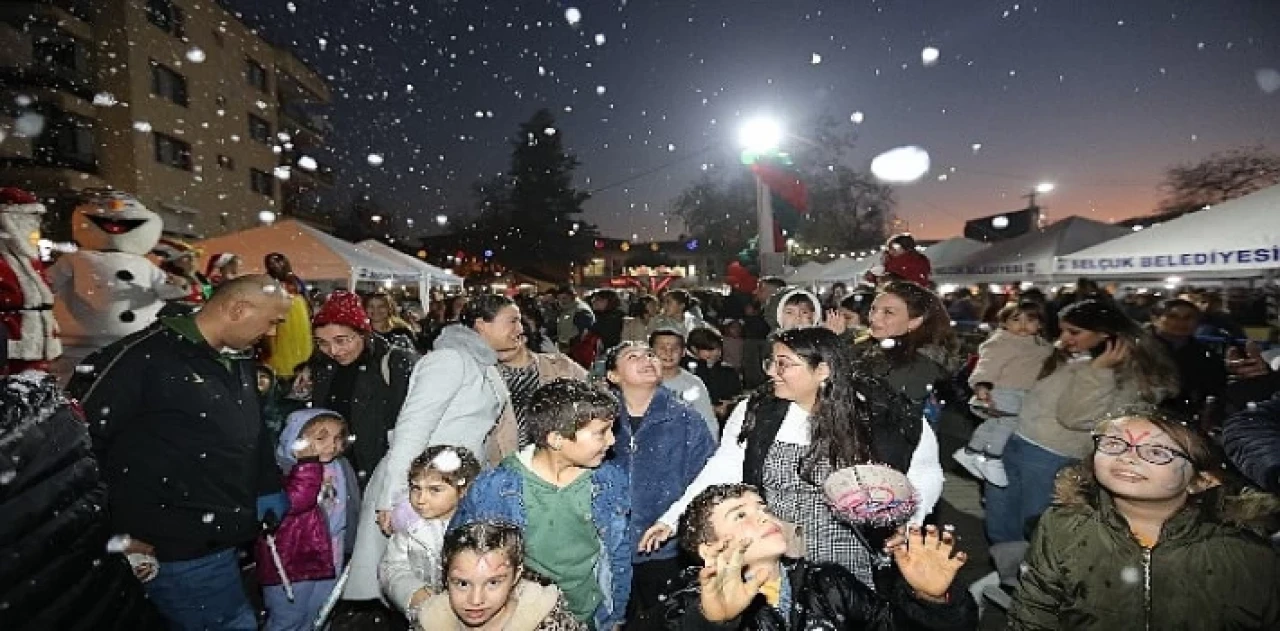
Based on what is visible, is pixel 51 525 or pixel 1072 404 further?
pixel 1072 404

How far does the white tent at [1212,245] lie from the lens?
230 inches

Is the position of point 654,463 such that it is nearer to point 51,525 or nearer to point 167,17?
point 51,525

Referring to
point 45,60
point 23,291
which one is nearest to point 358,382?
point 23,291

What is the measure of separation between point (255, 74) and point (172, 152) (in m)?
8.77

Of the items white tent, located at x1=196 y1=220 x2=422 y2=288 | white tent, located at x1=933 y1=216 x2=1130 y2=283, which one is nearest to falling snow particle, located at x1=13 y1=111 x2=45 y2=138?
white tent, located at x1=196 y1=220 x2=422 y2=288

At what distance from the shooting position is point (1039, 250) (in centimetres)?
1205

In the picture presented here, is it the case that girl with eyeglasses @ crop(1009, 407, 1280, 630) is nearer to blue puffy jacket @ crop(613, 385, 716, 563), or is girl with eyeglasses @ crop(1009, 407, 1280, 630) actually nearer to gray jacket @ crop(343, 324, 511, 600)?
blue puffy jacket @ crop(613, 385, 716, 563)

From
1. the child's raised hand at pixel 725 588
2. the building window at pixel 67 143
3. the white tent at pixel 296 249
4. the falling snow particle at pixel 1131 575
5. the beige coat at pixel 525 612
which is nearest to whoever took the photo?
the child's raised hand at pixel 725 588

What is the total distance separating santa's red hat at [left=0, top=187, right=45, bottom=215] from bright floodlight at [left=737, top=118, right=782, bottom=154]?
17.8 meters

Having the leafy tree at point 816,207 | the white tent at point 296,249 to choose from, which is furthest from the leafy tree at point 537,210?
the white tent at point 296,249

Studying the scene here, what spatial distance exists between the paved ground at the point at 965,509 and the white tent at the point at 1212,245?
2.70 meters

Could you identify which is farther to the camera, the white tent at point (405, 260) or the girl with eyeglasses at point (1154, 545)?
the white tent at point (405, 260)

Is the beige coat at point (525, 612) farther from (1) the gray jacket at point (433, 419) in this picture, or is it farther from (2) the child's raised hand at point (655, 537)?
(1) the gray jacket at point (433, 419)

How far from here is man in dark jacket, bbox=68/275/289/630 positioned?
2.84m
